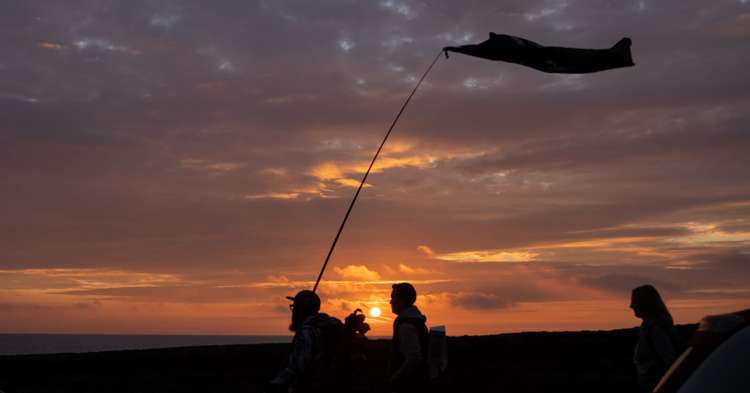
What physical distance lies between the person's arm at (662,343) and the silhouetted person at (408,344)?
6.52 feet

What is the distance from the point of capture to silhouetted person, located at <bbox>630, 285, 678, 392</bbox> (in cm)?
734

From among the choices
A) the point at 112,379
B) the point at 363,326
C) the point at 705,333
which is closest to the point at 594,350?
the point at 112,379

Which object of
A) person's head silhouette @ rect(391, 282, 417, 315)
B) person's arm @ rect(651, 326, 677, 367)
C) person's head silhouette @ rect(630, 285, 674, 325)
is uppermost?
person's head silhouette @ rect(391, 282, 417, 315)

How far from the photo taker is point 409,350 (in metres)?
7.45

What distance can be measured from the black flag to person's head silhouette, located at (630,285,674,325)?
367 centimetres

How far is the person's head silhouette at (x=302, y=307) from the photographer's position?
6816mm

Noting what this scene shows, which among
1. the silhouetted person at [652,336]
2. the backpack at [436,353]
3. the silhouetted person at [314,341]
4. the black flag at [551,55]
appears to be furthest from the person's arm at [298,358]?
the black flag at [551,55]

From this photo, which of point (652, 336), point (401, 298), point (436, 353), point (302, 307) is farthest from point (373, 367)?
point (302, 307)

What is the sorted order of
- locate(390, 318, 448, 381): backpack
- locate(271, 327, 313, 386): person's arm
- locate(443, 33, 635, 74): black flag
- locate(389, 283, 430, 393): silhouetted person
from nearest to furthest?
locate(271, 327, 313, 386): person's arm
locate(389, 283, 430, 393): silhouetted person
locate(390, 318, 448, 381): backpack
locate(443, 33, 635, 74): black flag

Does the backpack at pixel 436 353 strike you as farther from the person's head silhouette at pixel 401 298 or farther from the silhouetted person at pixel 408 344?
the person's head silhouette at pixel 401 298

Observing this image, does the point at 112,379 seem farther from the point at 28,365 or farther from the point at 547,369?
the point at 547,369

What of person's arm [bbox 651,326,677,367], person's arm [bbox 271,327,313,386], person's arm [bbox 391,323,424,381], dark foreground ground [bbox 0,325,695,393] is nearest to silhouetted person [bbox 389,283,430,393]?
person's arm [bbox 391,323,424,381]

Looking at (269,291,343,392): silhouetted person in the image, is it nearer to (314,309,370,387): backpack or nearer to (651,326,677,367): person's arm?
(314,309,370,387): backpack

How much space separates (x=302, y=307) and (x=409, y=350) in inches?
46.6
